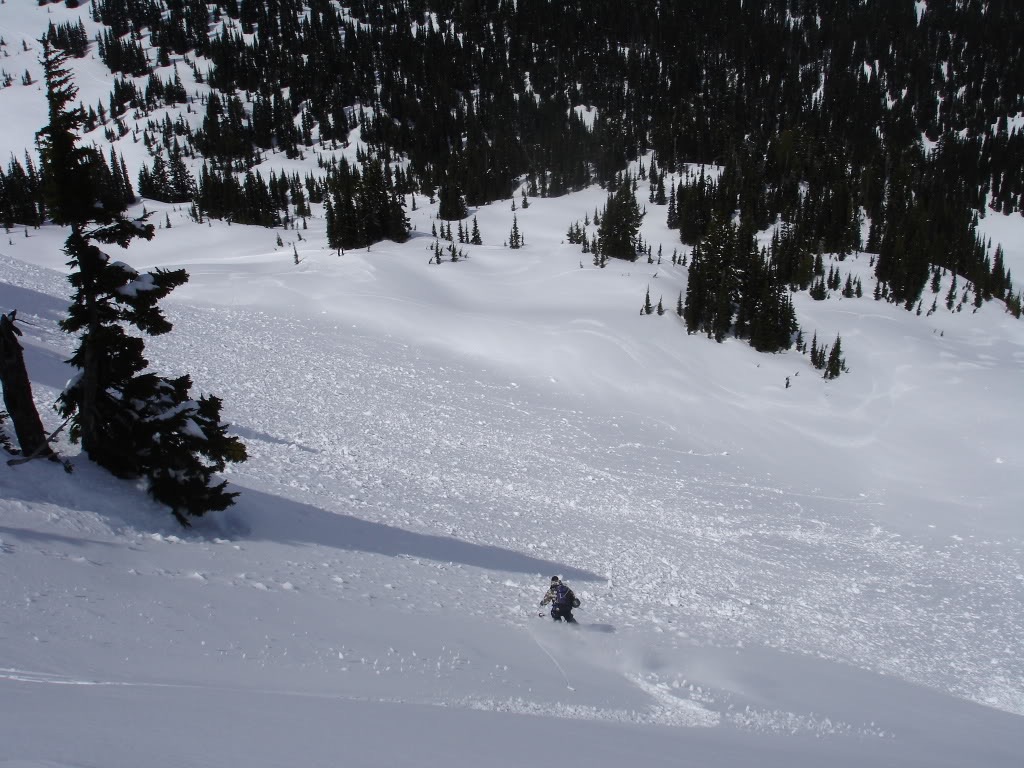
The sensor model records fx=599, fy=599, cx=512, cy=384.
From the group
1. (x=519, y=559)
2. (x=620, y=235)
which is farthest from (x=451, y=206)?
(x=519, y=559)

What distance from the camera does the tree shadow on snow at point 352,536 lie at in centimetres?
1140

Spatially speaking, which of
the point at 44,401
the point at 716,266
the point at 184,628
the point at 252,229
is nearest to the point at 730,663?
the point at 184,628

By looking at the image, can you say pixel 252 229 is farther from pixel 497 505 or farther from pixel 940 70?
pixel 940 70

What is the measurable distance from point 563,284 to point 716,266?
11630 mm

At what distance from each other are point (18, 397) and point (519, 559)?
9.96 metres

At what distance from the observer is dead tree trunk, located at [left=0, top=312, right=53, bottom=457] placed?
9.91 meters

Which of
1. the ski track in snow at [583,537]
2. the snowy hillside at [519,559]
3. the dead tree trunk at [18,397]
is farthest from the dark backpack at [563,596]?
the dead tree trunk at [18,397]

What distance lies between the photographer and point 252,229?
7269cm

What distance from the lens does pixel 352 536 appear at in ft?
41.0

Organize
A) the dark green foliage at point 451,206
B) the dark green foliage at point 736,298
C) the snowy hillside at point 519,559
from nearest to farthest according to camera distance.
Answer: the snowy hillside at point 519,559 < the dark green foliage at point 736,298 < the dark green foliage at point 451,206

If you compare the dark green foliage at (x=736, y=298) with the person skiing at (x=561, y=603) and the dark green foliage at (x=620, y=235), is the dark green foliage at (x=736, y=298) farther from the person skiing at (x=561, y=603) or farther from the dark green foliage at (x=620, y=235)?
the person skiing at (x=561, y=603)

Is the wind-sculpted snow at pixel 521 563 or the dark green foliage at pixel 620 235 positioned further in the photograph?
the dark green foliage at pixel 620 235

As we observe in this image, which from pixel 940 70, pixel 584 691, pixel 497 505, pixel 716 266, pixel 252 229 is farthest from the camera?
pixel 940 70

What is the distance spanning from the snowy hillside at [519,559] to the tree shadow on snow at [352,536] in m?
0.09
